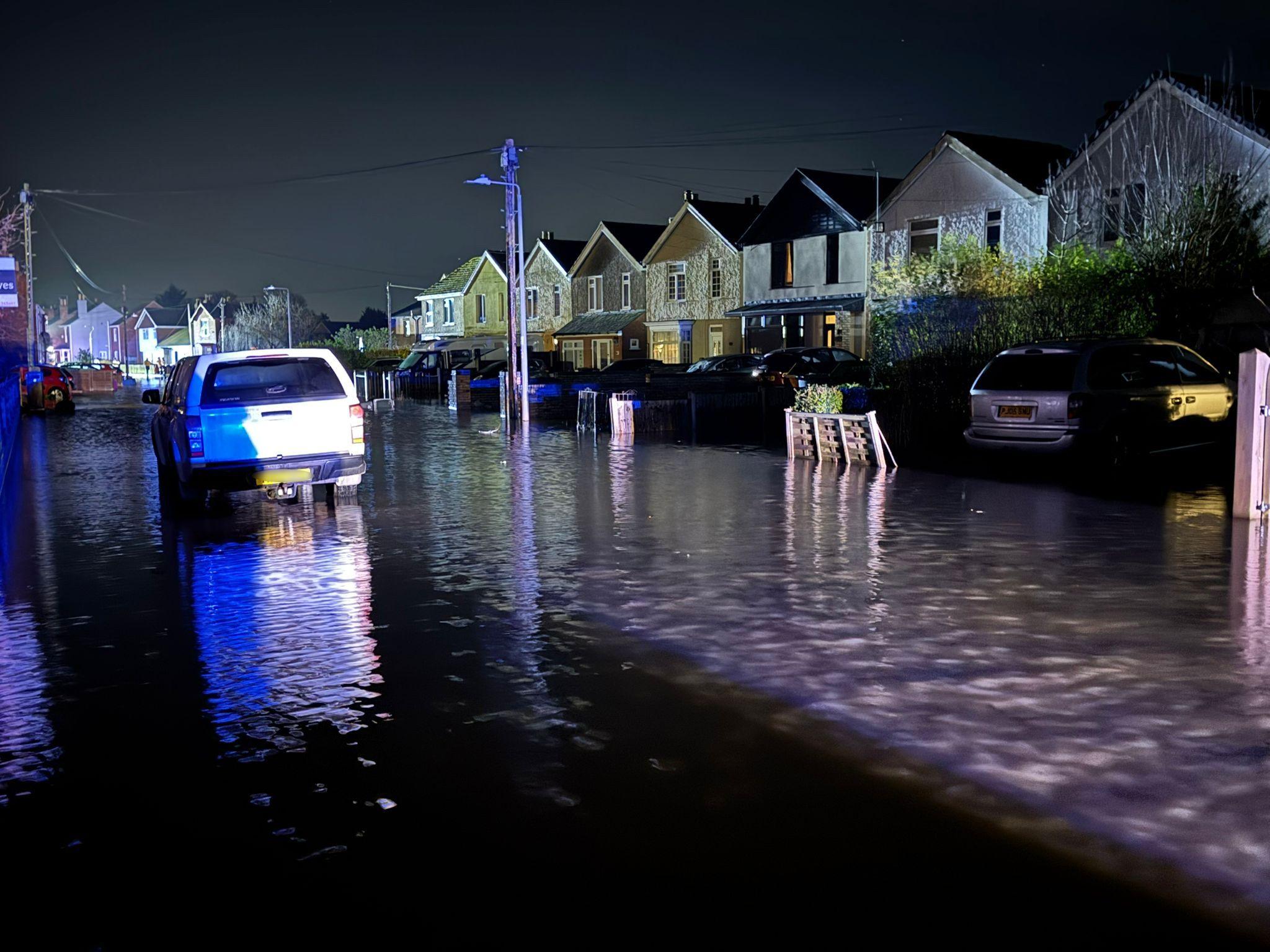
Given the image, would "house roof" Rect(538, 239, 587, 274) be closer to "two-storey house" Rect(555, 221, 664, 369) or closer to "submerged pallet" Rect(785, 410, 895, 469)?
"two-storey house" Rect(555, 221, 664, 369)

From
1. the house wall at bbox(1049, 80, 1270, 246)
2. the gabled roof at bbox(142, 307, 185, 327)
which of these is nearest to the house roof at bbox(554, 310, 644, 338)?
the house wall at bbox(1049, 80, 1270, 246)

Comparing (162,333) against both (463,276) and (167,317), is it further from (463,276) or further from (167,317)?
(463,276)

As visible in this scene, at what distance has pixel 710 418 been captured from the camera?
29.5 metres

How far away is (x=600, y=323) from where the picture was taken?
6588 cm

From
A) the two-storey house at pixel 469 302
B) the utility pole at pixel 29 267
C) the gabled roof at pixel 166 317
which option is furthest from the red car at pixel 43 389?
the gabled roof at pixel 166 317

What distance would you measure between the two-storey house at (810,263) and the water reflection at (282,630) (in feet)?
124

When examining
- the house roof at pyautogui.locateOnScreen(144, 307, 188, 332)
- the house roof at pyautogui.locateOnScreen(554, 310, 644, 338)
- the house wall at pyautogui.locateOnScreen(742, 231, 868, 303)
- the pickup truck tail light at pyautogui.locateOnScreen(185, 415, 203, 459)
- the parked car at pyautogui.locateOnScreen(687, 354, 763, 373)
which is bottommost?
the pickup truck tail light at pyautogui.locateOnScreen(185, 415, 203, 459)

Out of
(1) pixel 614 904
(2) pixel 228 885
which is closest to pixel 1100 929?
(1) pixel 614 904

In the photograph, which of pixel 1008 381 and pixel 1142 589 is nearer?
pixel 1142 589

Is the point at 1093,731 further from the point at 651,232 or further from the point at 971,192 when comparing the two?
the point at 651,232

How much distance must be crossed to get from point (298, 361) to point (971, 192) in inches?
1292

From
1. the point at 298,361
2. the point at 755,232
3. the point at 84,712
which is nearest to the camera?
the point at 84,712

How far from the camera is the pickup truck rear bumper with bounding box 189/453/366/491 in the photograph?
13844mm

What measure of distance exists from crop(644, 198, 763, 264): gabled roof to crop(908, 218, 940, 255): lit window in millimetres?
11976
